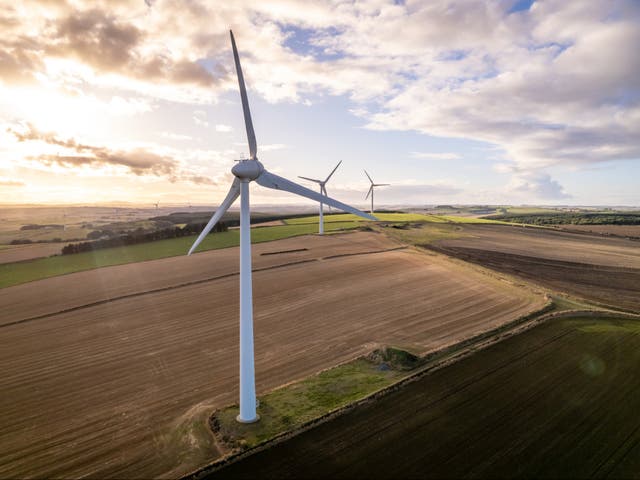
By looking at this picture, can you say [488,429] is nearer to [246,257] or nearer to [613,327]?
[246,257]

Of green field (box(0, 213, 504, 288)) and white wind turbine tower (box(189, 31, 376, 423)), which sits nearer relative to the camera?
white wind turbine tower (box(189, 31, 376, 423))

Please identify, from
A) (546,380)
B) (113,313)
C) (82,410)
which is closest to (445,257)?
(546,380)

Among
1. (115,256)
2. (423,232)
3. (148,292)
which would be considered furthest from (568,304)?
(115,256)

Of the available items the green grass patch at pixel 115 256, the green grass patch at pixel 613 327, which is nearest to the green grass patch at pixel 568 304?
the green grass patch at pixel 613 327

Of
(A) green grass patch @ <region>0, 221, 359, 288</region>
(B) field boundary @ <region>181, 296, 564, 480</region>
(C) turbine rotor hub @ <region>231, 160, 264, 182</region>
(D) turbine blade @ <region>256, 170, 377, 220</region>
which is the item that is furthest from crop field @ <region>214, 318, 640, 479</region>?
(A) green grass patch @ <region>0, 221, 359, 288</region>

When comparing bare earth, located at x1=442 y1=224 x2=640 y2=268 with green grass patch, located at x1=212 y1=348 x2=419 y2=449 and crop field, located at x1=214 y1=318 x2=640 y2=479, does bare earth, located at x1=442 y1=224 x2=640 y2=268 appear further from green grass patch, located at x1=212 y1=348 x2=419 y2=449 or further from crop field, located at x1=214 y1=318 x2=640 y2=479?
green grass patch, located at x1=212 y1=348 x2=419 y2=449

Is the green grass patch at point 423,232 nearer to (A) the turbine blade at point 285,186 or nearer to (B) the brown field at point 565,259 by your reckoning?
(B) the brown field at point 565,259

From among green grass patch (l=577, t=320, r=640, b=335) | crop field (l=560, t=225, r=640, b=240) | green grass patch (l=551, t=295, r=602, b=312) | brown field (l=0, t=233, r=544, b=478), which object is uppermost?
crop field (l=560, t=225, r=640, b=240)
